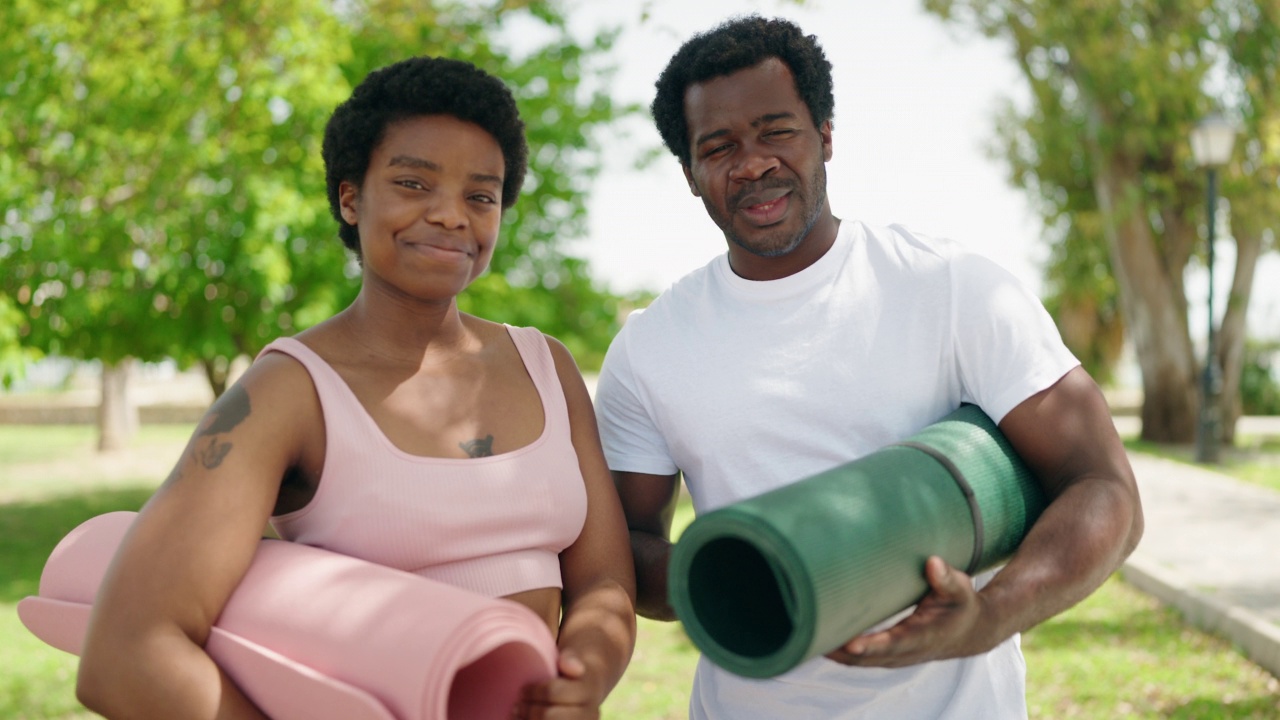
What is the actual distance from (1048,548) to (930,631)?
0.34 metres

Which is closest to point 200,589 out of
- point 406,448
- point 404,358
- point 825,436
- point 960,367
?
point 406,448

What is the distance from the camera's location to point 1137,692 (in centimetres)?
588

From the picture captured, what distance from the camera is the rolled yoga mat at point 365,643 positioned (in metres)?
1.60

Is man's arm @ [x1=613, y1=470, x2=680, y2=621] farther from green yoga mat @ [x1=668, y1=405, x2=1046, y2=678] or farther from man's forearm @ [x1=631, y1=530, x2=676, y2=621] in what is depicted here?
green yoga mat @ [x1=668, y1=405, x2=1046, y2=678]

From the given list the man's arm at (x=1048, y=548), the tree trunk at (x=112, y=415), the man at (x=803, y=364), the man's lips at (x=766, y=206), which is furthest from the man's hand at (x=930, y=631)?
the tree trunk at (x=112, y=415)

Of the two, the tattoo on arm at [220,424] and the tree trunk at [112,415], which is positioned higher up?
the tattoo on arm at [220,424]

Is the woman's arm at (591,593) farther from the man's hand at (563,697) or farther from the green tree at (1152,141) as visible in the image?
the green tree at (1152,141)

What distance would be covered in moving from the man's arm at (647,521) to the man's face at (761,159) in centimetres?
56

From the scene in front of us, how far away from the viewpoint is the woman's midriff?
6.79ft

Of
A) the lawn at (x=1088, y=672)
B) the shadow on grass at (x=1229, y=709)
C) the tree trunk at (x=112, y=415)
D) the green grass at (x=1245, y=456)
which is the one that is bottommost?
the tree trunk at (x=112, y=415)

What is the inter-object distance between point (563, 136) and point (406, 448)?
1074cm

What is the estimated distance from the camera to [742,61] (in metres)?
2.39

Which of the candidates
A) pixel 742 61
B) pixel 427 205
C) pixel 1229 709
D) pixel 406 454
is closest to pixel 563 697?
pixel 406 454

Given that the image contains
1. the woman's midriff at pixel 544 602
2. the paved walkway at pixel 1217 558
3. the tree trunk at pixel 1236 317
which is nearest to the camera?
the woman's midriff at pixel 544 602
